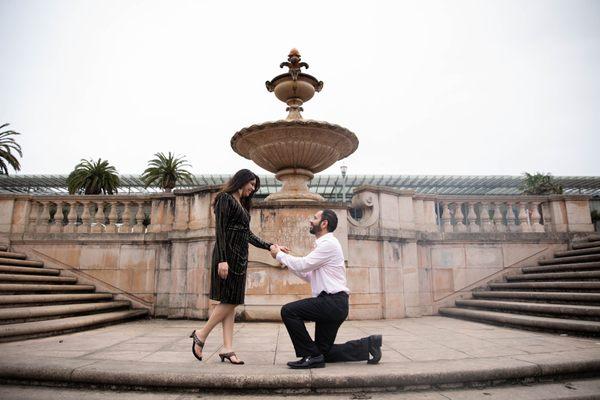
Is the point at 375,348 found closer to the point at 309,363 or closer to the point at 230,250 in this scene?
the point at 309,363

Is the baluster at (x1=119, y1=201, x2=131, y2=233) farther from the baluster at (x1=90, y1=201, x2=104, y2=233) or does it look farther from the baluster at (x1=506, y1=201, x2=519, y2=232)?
the baluster at (x1=506, y1=201, x2=519, y2=232)

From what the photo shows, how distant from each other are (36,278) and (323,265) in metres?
6.86

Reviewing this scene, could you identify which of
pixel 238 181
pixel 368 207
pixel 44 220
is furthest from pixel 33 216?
pixel 368 207

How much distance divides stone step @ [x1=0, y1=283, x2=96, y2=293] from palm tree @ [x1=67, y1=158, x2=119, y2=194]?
86.6 ft

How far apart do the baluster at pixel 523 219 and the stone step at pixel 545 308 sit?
2.92m

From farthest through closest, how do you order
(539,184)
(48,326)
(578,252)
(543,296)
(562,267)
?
(539,184), (578,252), (562,267), (543,296), (48,326)

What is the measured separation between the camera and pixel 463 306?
27.1 feet

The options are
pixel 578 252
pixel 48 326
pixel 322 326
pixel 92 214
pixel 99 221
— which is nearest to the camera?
pixel 322 326

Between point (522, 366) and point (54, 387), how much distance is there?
13.8 feet

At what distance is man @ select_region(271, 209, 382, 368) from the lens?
338 cm

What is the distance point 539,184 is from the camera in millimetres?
38500

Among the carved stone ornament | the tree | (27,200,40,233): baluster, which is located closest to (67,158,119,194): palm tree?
(27,200,40,233): baluster

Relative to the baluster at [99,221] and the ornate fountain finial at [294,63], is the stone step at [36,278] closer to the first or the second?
the baluster at [99,221]

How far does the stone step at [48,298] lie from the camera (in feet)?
18.8
